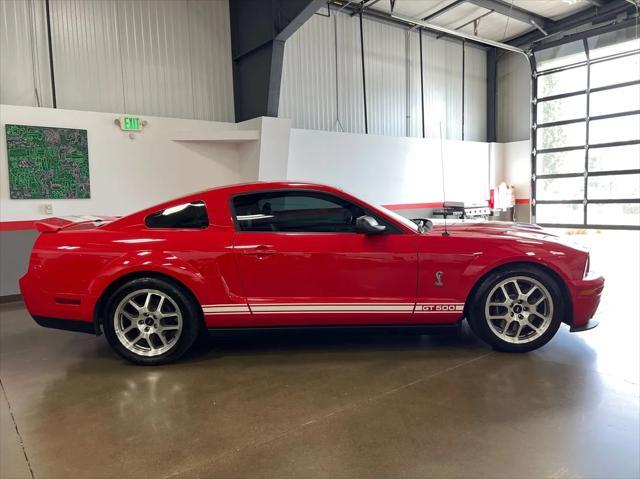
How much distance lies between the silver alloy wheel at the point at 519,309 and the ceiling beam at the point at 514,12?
7356 mm

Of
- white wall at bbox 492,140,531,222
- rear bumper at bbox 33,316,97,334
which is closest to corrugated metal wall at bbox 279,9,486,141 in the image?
white wall at bbox 492,140,531,222

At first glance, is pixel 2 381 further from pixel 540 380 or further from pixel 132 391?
pixel 540 380

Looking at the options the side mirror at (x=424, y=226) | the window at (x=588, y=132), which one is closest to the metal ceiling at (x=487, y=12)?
the window at (x=588, y=132)

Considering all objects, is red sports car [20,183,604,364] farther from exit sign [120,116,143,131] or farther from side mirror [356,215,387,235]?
exit sign [120,116,143,131]

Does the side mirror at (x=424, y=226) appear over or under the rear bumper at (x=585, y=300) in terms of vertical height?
over

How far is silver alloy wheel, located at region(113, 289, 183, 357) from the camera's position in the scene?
2898mm

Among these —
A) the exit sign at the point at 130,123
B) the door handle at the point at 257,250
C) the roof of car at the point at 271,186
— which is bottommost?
the door handle at the point at 257,250

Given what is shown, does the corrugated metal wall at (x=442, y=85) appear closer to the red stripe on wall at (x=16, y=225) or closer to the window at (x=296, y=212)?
the window at (x=296, y=212)

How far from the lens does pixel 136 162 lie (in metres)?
5.98

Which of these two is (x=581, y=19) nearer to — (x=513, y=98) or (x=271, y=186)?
(x=513, y=98)

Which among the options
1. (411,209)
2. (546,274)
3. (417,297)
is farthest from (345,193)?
(411,209)

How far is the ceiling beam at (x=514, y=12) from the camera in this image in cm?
842

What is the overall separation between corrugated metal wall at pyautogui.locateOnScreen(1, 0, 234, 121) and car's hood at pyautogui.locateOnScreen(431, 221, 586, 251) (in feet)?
16.3

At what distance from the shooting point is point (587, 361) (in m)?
2.88
